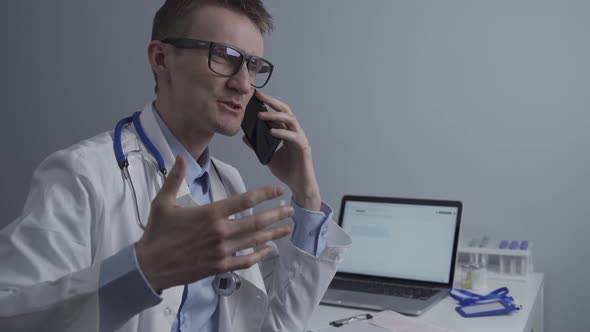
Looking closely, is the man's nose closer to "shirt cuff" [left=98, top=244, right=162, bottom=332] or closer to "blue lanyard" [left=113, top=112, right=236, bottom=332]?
"blue lanyard" [left=113, top=112, right=236, bottom=332]

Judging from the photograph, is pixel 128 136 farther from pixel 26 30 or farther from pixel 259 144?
pixel 26 30

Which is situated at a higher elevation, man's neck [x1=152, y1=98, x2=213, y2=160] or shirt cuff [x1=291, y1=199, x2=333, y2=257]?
man's neck [x1=152, y1=98, x2=213, y2=160]

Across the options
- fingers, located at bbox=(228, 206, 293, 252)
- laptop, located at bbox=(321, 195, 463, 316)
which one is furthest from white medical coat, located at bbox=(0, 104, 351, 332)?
laptop, located at bbox=(321, 195, 463, 316)

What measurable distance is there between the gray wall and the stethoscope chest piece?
3.45 ft

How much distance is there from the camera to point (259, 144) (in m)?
1.32

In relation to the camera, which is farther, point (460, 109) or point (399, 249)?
point (460, 109)

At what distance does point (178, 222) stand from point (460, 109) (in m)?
1.55

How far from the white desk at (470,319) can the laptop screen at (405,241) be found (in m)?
0.14

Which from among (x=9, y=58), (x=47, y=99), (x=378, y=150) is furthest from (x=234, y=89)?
(x=9, y=58)

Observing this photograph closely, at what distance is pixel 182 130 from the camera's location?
1.20 metres

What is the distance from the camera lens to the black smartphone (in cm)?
130

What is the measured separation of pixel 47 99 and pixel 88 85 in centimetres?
26

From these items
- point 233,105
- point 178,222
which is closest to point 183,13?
point 233,105

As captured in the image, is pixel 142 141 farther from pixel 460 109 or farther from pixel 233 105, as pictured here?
pixel 460 109
